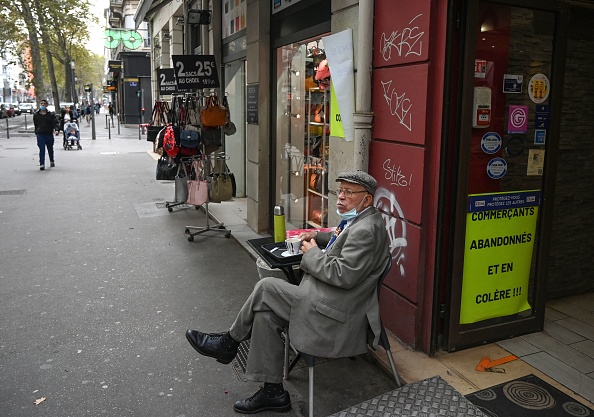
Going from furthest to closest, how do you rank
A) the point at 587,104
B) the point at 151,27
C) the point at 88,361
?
the point at 151,27 → the point at 587,104 → the point at 88,361

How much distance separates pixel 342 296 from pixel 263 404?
91cm

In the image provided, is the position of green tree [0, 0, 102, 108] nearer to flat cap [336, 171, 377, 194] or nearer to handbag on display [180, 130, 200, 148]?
handbag on display [180, 130, 200, 148]

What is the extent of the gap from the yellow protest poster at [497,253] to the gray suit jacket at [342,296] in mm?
1094

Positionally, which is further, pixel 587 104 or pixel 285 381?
pixel 587 104

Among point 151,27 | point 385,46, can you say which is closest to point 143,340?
point 385,46

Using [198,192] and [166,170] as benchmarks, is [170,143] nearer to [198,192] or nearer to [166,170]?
[166,170]

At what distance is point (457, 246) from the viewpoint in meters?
4.14

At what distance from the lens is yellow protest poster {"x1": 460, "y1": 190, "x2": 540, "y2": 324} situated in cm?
422

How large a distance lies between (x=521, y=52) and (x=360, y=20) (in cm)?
129

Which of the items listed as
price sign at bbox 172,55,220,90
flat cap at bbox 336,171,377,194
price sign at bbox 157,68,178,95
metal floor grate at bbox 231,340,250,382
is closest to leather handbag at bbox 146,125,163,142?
price sign at bbox 157,68,178,95

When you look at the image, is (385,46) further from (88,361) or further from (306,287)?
(88,361)

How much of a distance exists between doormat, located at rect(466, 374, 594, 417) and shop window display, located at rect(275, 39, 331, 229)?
356 cm

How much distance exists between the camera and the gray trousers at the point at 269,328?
3.54 metres

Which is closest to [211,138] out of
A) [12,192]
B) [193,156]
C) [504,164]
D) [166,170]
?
[193,156]
